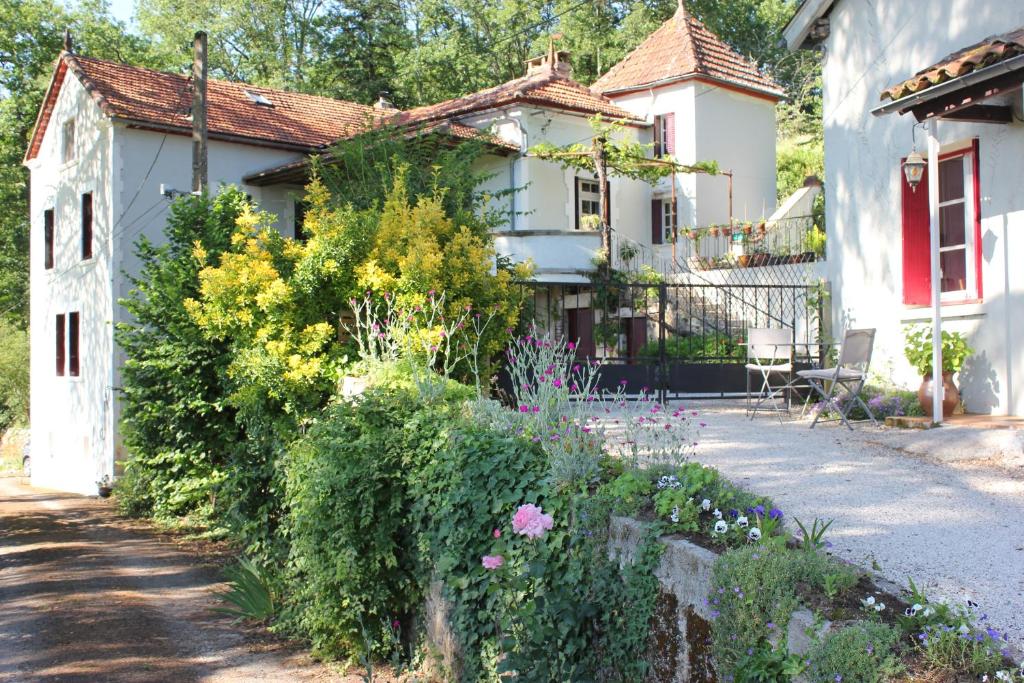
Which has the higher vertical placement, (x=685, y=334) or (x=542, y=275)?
Answer: (x=542, y=275)

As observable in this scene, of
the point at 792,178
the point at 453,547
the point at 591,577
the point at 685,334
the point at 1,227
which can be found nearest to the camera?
the point at 591,577

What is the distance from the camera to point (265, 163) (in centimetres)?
2088

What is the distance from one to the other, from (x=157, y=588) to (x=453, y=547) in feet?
20.3

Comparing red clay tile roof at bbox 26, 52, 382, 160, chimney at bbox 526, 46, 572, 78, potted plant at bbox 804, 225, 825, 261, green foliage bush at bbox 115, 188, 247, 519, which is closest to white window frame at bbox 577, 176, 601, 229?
chimney at bbox 526, 46, 572, 78

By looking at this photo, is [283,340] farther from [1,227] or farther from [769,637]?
[1,227]

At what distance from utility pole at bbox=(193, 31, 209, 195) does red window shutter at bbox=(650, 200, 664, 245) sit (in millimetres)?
13918

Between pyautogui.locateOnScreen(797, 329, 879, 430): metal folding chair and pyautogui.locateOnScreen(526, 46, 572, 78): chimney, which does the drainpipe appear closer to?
pyautogui.locateOnScreen(526, 46, 572, 78): chimney

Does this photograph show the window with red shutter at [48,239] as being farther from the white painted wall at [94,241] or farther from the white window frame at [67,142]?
the white window frame at [67,142]

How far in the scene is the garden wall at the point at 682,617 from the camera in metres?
3.49

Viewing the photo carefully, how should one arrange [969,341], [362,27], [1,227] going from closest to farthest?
[969,341] < [1,227] < [362,27]

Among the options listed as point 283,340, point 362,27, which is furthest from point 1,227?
point 283,340

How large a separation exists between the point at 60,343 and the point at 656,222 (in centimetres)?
1588

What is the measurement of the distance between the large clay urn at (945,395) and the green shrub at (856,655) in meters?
6.19

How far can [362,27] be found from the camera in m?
34.4
